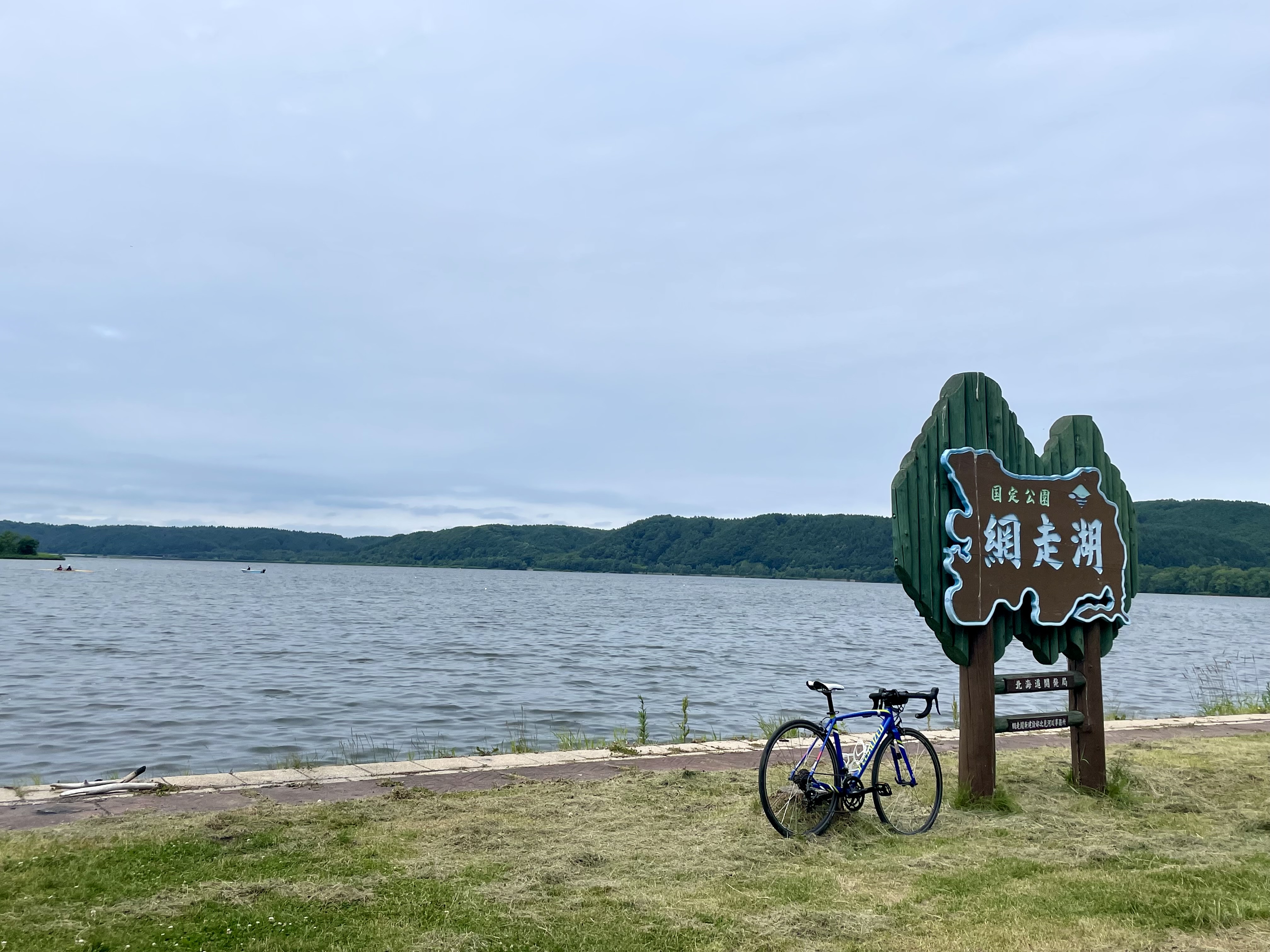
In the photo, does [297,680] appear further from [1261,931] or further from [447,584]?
[447,584]

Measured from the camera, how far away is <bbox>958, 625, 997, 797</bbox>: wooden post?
7.88 meters

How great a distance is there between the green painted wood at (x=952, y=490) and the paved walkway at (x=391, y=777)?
248 cm

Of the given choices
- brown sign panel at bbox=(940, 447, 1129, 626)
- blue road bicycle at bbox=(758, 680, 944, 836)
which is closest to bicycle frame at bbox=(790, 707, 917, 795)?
blue road bicycle at bbox=(758, 680, 944, 836)

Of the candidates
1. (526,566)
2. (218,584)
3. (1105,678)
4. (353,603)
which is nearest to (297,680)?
(1105,678)

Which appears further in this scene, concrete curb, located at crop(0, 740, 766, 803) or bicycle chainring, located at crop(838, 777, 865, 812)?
concrete curb, located at crop(0, 740, 766, 803)

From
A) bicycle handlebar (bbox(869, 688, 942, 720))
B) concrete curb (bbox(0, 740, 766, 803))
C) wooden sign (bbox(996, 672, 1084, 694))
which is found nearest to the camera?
bicycle handlebar (bbox(869, 688, 942, 720))

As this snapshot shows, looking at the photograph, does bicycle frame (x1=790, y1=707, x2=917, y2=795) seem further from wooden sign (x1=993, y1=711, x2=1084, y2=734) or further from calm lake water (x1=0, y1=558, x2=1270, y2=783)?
calm lake water (x1=0, y1=558, x2=1270, y2=783)

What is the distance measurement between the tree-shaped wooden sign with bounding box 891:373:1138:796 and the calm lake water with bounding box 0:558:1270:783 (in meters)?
6.51

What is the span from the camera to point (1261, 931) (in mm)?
4684

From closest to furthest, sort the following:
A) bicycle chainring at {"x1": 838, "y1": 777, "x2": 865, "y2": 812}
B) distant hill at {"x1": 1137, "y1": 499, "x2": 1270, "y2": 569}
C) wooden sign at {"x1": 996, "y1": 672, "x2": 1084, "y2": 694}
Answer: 1. bicycle chainring at {"x1": 838, "y1": 777, "x2": 865, "y2": 812}
2. wooden sign at {"x1": 996, "y1": 672, "x2": 1084, "y2": 694}
3. distant hill at {"x1": 1137, "y1": 499, "x2": 1270, "y2": 569}

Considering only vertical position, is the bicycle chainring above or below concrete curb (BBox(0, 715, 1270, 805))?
above

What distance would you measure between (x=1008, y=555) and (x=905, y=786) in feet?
6.79

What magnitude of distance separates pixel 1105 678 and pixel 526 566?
122m

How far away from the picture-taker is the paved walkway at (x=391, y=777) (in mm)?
7008
